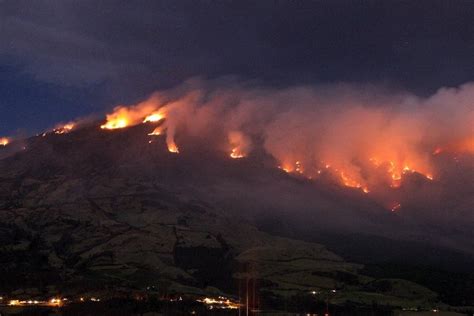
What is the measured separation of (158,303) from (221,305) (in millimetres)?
19389

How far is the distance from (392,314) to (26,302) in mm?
108795

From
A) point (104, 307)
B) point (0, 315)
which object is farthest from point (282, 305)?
point (0, 315)

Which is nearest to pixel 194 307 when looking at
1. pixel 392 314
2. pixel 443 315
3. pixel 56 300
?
pixel 56 300

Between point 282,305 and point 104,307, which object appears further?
point 282,305

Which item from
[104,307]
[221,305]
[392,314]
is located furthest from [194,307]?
[392,314]

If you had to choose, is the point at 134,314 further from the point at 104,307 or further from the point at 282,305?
the point at 282,305

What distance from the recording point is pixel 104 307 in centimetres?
18200

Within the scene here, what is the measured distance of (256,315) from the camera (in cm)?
18150

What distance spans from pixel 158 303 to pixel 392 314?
228ft

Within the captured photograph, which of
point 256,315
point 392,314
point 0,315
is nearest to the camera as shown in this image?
point 0,315

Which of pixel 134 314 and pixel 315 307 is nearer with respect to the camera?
pixel 134 314

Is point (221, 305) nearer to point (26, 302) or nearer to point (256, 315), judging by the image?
point (256, 315)

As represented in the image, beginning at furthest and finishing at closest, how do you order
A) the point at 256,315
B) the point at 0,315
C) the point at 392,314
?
the point at 392,314 < the point at 256,315 < the point at 0,315

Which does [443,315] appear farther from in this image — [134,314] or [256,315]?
[134,314]
